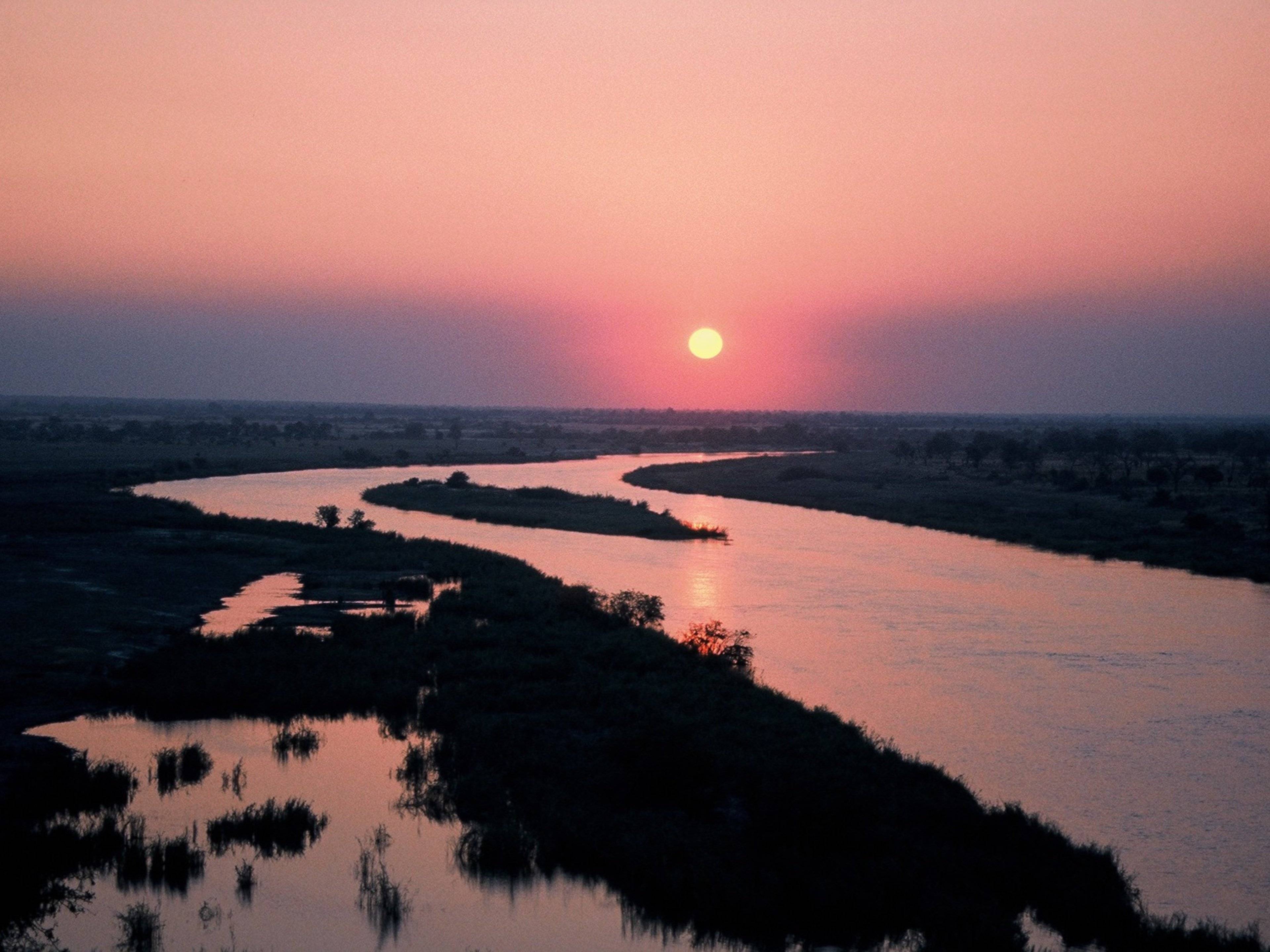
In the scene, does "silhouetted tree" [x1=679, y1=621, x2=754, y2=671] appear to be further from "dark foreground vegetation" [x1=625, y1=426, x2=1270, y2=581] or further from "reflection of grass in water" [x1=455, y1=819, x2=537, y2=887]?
"dark foreground vegetation" [x1=625, y1=426, x2=1270, y2=581]

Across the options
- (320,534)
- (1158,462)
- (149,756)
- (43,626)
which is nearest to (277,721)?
(149,756)

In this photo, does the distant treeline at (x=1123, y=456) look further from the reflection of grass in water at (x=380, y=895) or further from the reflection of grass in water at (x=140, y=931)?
the reflection of grass in water at (x=140, y=931)

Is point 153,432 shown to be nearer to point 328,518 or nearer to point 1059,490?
point 328,518

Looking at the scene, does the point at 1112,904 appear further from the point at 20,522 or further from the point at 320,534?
the point at 20,522

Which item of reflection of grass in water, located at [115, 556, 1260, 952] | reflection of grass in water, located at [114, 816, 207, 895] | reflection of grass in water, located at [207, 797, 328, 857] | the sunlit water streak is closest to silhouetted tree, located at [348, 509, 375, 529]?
the sunlit water streak

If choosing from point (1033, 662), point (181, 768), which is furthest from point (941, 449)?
point (181, 768)

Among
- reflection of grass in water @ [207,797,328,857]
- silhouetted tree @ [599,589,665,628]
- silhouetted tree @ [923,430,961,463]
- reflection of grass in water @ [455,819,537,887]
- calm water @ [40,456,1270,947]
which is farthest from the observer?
silhouetted tree @ [923,430,961,463]
